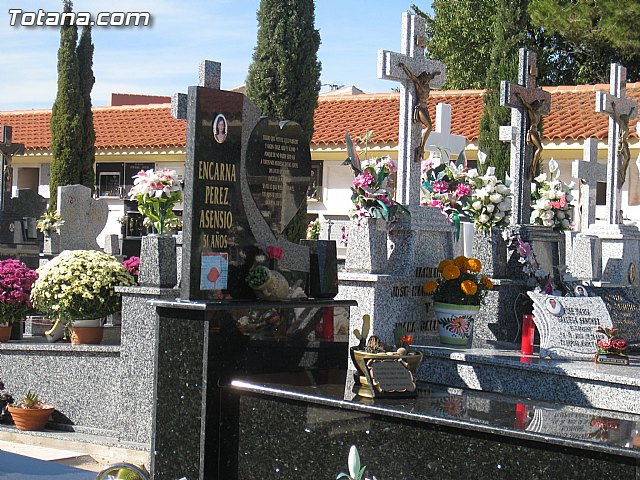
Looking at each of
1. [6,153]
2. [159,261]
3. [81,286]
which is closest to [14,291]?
[81,286]

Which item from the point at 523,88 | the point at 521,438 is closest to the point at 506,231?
the point at 523,88

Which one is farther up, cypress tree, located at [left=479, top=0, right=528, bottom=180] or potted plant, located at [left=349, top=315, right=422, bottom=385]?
cypress tree, located at [left=479, top=0, right=528, bottom=180]

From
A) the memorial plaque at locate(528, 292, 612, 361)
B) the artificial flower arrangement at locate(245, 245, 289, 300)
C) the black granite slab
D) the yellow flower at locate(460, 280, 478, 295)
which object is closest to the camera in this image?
the black granite slab

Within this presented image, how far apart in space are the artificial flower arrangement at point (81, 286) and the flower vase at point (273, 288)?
11.1 ft

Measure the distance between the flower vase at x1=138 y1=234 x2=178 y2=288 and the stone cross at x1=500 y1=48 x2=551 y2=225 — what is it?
11.7 ft

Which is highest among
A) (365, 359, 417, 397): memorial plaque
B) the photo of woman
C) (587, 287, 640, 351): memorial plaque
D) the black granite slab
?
the photo of woman

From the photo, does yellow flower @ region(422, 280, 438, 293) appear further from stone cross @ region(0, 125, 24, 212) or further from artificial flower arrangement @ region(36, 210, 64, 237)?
stone cross @ region(0, 125, 24, 212)

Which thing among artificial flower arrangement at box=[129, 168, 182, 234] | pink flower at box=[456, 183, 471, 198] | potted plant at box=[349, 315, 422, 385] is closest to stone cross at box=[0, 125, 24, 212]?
artificial flower arrangement at box=[129, 168, 182, 234]

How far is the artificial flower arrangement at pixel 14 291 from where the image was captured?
10.4 metres

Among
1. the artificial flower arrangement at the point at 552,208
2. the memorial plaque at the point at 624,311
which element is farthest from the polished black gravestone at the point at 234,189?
the artificial flower arrangement at the point at 552,208

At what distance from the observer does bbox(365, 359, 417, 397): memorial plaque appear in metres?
5.96

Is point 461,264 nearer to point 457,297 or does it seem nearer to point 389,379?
point 457,297

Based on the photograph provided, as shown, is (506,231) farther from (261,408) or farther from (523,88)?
(261,408)

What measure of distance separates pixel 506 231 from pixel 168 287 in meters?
3.34
